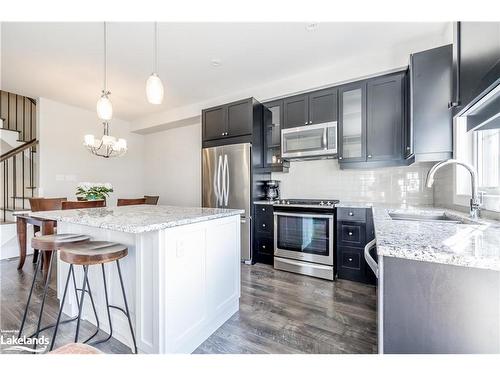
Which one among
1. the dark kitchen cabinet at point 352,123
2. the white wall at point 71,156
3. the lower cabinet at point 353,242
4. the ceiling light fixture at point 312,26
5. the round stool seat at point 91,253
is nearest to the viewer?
the round stool seat at point 91,253

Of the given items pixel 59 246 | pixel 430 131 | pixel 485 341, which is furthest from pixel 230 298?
pixel 430 131

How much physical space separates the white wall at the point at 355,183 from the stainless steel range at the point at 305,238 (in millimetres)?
477

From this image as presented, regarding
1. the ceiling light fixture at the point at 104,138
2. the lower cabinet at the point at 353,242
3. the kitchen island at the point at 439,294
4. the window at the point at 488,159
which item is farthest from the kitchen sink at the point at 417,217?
the ceiling light fixture at the point at 104,138

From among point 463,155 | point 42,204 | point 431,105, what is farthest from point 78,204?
point 463,155

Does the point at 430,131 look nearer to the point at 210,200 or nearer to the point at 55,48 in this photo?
the point at 210,200

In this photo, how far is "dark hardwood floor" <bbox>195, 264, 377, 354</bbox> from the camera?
1.56 meters

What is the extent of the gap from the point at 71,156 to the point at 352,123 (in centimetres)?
502

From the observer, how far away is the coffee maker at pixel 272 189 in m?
3.53

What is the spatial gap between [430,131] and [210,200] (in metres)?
2.86

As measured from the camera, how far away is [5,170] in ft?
13.8

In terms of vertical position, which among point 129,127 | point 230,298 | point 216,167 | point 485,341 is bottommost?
point 230,298

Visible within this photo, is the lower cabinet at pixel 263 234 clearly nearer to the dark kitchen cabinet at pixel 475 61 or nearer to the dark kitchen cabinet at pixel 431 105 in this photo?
the dark kitchen cabinet at pixel 431 105

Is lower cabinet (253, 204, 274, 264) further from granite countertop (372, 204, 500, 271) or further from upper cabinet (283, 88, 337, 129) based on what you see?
granite countertop (372, 204, 500, 271)

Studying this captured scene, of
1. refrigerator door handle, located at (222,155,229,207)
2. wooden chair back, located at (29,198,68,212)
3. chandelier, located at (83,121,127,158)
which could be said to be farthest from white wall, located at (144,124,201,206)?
wooden chair back, located at (29,198,68,212)
